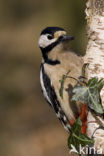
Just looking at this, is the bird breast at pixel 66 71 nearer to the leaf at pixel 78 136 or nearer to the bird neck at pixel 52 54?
the bird neck at pixel 52 54

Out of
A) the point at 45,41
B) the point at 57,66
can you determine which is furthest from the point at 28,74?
the point at 57,66

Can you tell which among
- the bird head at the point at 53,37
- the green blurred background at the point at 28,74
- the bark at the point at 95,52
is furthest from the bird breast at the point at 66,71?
the green blurred background at the point at 28,74

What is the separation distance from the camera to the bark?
3414 mm

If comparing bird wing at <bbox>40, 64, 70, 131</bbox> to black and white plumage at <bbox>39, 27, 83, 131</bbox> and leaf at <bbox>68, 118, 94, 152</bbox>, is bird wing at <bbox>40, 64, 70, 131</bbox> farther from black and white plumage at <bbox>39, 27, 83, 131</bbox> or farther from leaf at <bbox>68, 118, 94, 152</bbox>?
leaf at <bbox>68, 118, 94, 152</bbox>

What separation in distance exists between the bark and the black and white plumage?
18.6 inches

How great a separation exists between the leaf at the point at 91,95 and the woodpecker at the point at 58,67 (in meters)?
0.67

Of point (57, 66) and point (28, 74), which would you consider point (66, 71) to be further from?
point (28, 74)

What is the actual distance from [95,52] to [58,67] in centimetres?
60

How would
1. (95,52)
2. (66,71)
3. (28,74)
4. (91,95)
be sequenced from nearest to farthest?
(91,95) → (95,52) → (66,71) → (28,74)

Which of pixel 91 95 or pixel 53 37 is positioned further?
pixel 53 37

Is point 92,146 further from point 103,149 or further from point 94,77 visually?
point 94,77

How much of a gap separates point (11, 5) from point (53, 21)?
100 cm

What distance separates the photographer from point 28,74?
30.4ft

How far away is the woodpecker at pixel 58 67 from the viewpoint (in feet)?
13.2
